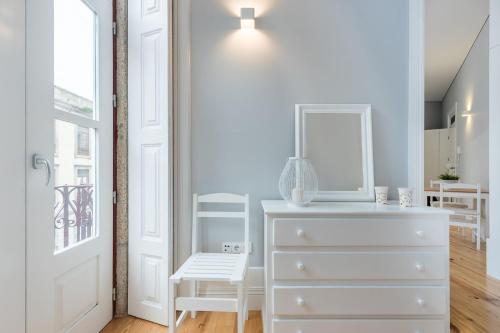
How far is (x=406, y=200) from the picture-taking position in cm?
176

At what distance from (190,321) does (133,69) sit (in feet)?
5.76

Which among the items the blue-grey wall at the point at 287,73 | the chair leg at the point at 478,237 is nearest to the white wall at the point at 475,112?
→ the chair leg at the point at 478,237

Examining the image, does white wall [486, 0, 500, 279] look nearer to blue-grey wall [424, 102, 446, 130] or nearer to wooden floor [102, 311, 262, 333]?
wooden floor [102, 311, 262, 333]

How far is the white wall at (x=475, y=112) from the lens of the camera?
4.74 meters

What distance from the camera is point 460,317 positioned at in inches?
78.7

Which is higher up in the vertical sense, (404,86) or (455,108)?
(455,108)

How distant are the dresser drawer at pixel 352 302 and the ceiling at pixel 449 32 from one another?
4555 mm

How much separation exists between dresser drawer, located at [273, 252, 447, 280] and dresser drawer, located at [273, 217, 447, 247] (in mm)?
61

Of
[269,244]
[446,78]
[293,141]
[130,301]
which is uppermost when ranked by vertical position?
[446,78]

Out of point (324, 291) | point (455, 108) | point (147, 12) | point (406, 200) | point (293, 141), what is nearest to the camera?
point (324, 291)

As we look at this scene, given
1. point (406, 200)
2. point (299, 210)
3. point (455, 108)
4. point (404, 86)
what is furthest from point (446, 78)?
point (299, 210)

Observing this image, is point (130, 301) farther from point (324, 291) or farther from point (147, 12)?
point (147, 12)

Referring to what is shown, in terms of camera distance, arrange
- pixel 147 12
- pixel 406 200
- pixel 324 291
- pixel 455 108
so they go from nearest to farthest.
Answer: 1. pixel 324 291
2. pixel 406 200
3. pixel 147 12
4. pixel 455 108

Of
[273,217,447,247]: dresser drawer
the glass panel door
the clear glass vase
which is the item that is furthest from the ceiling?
the glass panel door
